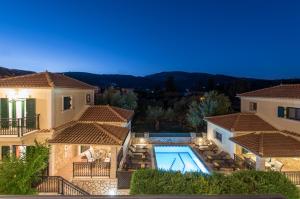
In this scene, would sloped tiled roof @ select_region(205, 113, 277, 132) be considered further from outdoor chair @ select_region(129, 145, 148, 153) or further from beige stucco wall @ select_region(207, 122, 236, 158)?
outdoor chair @ select_region(129, 145, 148, 153)

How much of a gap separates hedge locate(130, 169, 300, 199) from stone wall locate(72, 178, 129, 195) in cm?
505

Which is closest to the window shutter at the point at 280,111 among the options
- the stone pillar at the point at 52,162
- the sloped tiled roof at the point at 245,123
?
the sloped tiled roof at the point at 245,123

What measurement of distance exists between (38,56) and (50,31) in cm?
1182

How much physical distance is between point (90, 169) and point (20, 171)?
20.7 feet

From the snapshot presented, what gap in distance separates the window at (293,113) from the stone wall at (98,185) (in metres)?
Result: 14.6

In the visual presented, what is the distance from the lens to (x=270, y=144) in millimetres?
20734

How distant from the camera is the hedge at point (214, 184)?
11.7 meters

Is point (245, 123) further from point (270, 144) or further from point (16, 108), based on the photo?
point (16, 108)

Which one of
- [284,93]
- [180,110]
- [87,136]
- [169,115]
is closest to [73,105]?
[87,136]

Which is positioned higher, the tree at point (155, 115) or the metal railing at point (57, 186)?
A: the tree at point (155, 115)

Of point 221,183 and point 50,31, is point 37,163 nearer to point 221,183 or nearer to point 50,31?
point 221,183

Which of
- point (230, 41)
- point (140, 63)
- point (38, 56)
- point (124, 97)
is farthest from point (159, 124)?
point (140, 63)

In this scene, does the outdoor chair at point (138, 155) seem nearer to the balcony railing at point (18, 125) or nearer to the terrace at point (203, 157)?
the terrace at point (203, 157)

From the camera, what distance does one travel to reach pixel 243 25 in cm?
6372
